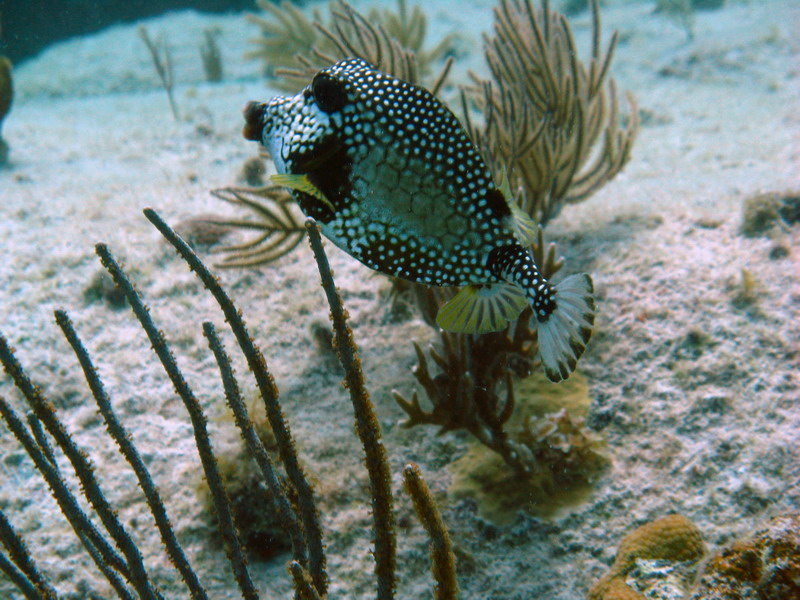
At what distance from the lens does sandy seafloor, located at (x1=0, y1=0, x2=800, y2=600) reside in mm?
2537

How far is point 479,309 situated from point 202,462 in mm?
1140

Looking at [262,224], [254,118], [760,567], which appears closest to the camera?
[760,567]

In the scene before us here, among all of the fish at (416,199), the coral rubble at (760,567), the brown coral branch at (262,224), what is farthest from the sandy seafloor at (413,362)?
the fish at (416,199)

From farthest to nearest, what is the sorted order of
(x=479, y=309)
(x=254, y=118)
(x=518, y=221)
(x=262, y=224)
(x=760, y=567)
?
(x=262, y=224), (x=254, y=118), (x=479, y=309), (x=518, y=221), (x=760, y=567)

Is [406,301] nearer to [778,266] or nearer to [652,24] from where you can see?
[778,266]

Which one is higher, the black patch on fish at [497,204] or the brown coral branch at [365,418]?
the black patch on fish at [497,204]

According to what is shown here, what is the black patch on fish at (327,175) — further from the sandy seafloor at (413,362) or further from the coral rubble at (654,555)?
the coral rubble at (654,555)

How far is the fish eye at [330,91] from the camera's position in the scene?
1952 millimetres

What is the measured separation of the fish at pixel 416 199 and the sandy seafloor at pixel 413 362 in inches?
50.5

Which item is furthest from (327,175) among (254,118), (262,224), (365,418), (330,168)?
(262,224)

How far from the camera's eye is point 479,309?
6.69ft

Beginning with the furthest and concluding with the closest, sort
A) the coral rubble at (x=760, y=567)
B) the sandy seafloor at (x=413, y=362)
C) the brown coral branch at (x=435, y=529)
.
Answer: the sandy seafloor at (x=413, y=362), the coral rubble at (x=760, y=567), the brown coral branch at (x=435, y=529)

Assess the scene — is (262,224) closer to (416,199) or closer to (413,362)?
(413,362)

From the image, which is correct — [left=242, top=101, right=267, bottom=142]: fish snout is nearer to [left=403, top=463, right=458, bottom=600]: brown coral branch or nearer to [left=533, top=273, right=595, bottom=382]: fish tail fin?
[left=533, top=273, right=595, bottom=382]: fish tail fin
